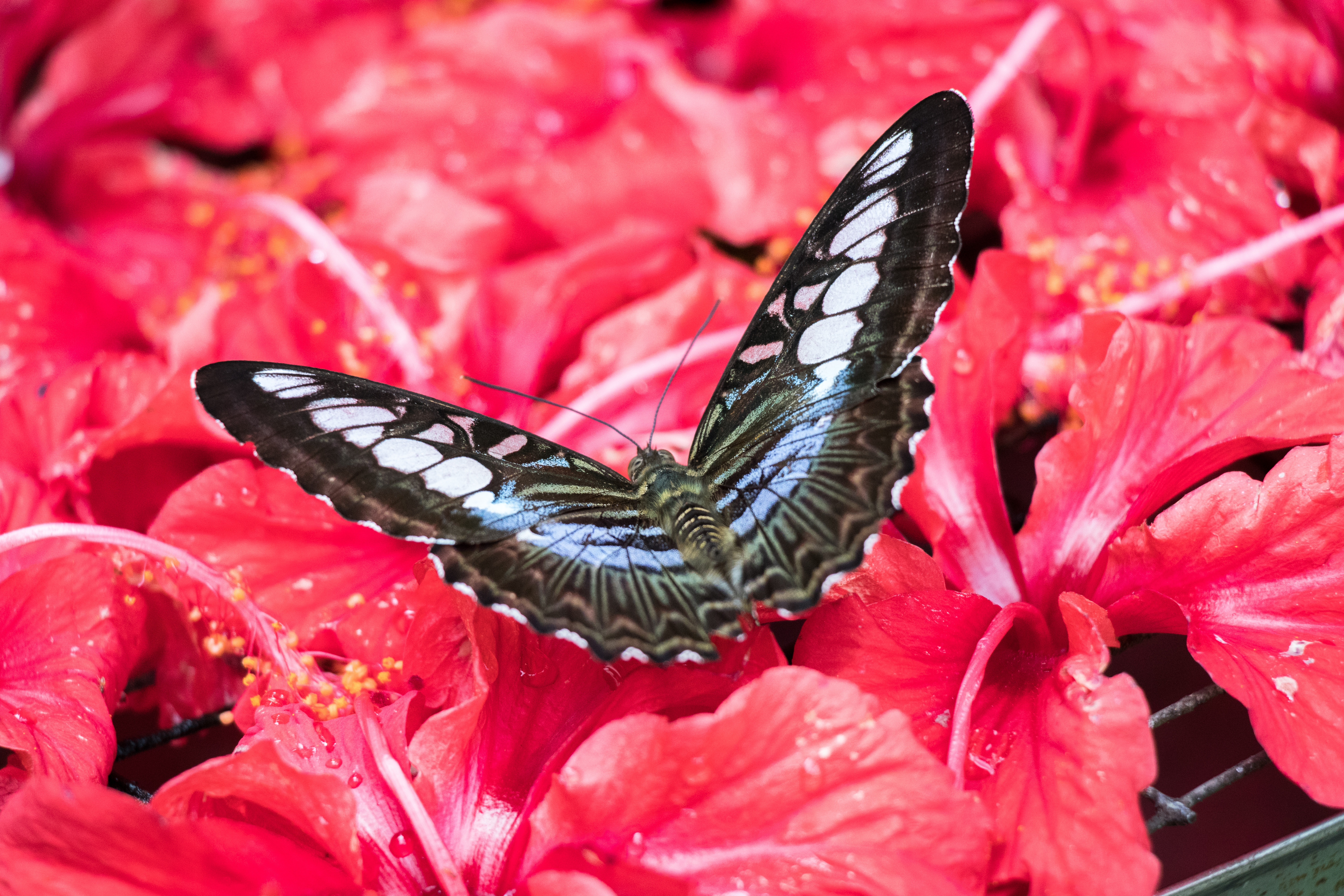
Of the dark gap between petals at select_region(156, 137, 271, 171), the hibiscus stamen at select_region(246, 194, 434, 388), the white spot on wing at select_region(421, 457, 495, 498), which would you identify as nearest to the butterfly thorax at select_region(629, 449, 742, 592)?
the white spot on wing at select_region(421, 457, 495, 498)

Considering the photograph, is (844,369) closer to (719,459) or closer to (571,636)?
(719,459)

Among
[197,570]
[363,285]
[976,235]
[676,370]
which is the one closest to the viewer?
[197,570]

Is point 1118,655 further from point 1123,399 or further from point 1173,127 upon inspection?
point 1173,127

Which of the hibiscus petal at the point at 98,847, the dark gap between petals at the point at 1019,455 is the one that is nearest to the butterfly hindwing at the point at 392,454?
the hibiscus petal at the point at 98,847

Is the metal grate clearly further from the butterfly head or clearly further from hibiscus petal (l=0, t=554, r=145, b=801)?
hibiscus petal (l=0, t=554, r=145, b=801)

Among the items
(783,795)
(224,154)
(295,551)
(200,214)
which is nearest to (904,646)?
(783,795)

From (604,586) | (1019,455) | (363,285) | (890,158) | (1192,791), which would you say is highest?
(890,158)
